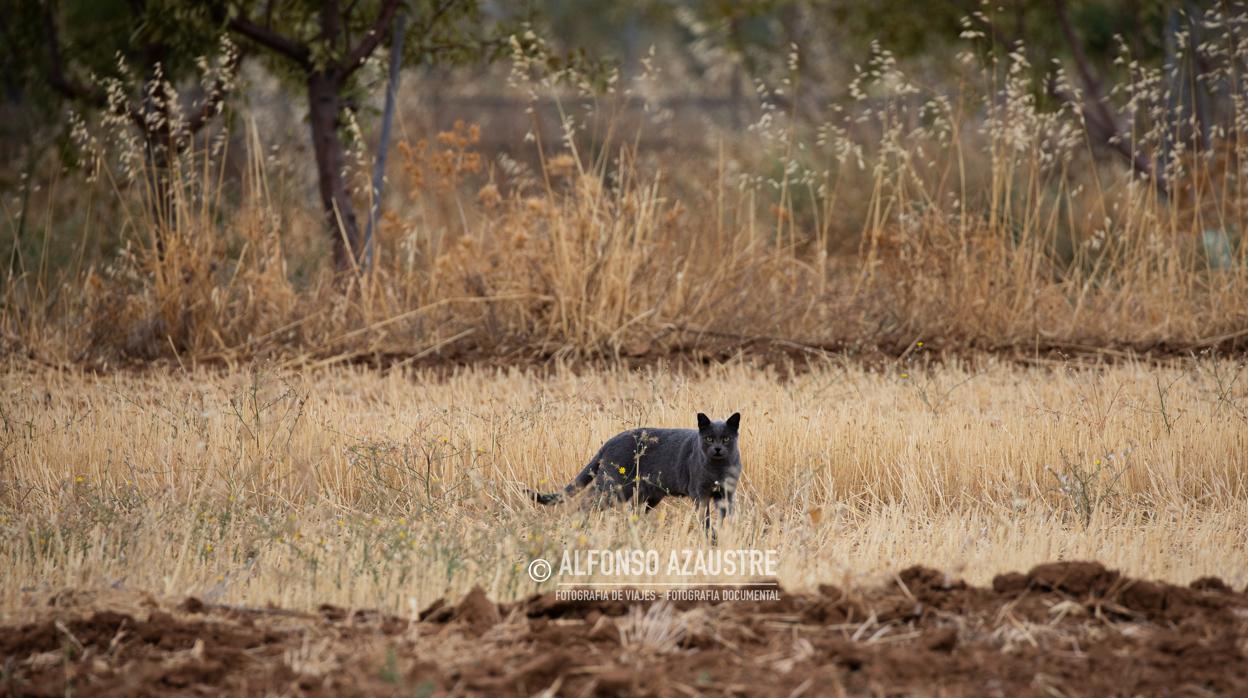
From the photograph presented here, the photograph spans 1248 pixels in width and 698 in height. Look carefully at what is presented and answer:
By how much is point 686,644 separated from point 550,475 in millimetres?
2628

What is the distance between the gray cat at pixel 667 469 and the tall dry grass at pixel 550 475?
0.46ft

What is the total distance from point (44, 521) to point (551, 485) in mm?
2328

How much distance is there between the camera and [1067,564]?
14.0 feet

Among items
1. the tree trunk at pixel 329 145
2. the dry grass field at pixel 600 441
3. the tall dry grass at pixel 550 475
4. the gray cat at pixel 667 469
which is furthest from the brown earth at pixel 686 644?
the tree trunk at pixel 329 145

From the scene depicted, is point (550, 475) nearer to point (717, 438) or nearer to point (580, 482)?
point (580, 482)

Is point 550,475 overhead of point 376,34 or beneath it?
beneath

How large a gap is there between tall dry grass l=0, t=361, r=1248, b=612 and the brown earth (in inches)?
10.2

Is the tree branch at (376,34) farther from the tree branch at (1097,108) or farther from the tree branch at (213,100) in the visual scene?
the tree branch at (1097,108)

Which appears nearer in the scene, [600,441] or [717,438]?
[717,438]

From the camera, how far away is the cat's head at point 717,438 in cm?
504

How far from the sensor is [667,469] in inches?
216

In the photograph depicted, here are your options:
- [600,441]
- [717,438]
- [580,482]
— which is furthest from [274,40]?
[717,438]

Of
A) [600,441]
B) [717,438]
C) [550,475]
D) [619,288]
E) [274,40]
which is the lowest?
[550,475]

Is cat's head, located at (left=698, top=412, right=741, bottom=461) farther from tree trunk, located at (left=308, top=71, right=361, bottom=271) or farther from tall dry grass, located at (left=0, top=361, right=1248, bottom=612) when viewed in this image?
tree trunk, located at (left=308, top=71, right=361, bottom=271)
